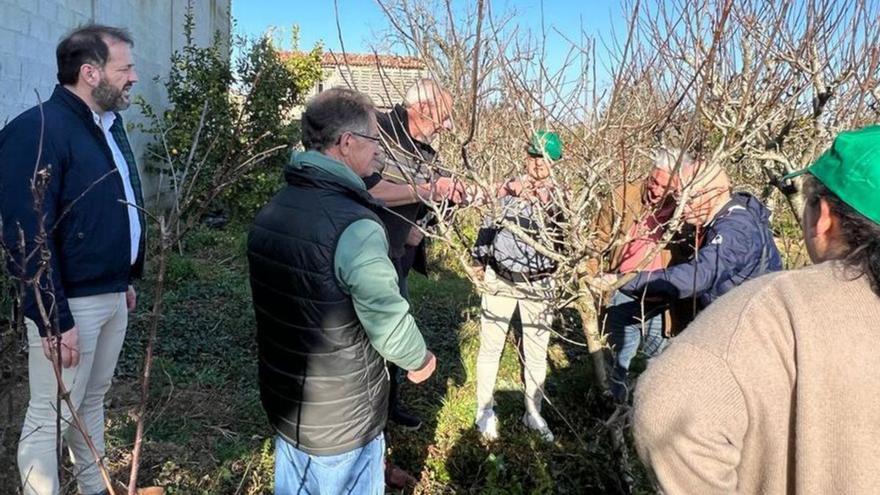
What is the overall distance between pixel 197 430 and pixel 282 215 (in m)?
2.19

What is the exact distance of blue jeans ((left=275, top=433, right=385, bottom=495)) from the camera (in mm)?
1917

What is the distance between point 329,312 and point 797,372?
1.16 metres

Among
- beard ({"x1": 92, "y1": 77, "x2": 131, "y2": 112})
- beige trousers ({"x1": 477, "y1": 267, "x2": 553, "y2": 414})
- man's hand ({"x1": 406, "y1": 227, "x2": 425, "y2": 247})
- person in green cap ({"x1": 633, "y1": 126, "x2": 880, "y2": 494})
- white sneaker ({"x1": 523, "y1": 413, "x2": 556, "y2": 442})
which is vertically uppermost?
beard ({"x1": 92, "y1": 77, "x2": 131, "y2": 112})

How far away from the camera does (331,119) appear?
1934 millimetres

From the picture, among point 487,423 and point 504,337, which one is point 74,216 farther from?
point 487,423

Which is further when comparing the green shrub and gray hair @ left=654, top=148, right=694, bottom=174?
the green shrub

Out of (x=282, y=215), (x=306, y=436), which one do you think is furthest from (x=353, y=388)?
(x=282, y=215)

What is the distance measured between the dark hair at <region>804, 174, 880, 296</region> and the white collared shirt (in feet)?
6.98

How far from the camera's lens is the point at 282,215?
71.5 inches

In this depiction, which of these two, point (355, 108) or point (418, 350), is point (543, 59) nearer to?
point (355, 108)

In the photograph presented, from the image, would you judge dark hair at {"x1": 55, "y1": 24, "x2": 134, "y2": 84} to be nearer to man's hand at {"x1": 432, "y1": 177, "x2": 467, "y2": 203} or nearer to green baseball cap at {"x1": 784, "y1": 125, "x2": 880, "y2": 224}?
man's hand at {"x1": 432, "y1": 177, "x2": 467, "y2": 203}

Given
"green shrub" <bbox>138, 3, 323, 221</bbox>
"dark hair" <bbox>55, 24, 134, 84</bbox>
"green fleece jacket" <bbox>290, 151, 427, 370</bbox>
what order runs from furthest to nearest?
"green shrub" <bbox>138, 3, 323, 221</bbox>
"dark hair" <bbox>55, 24, 134, 84</bbox>
"green fleece jacket" <bbox>290, 151, 427, 370</bbox>

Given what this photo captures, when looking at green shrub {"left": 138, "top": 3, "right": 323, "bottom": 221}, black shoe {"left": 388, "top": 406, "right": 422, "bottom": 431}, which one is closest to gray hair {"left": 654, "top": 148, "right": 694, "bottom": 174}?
black shoe {"left": 388, "top": 406, "right": 422, "bottom": 431}

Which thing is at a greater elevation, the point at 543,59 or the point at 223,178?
the point at 543,59
